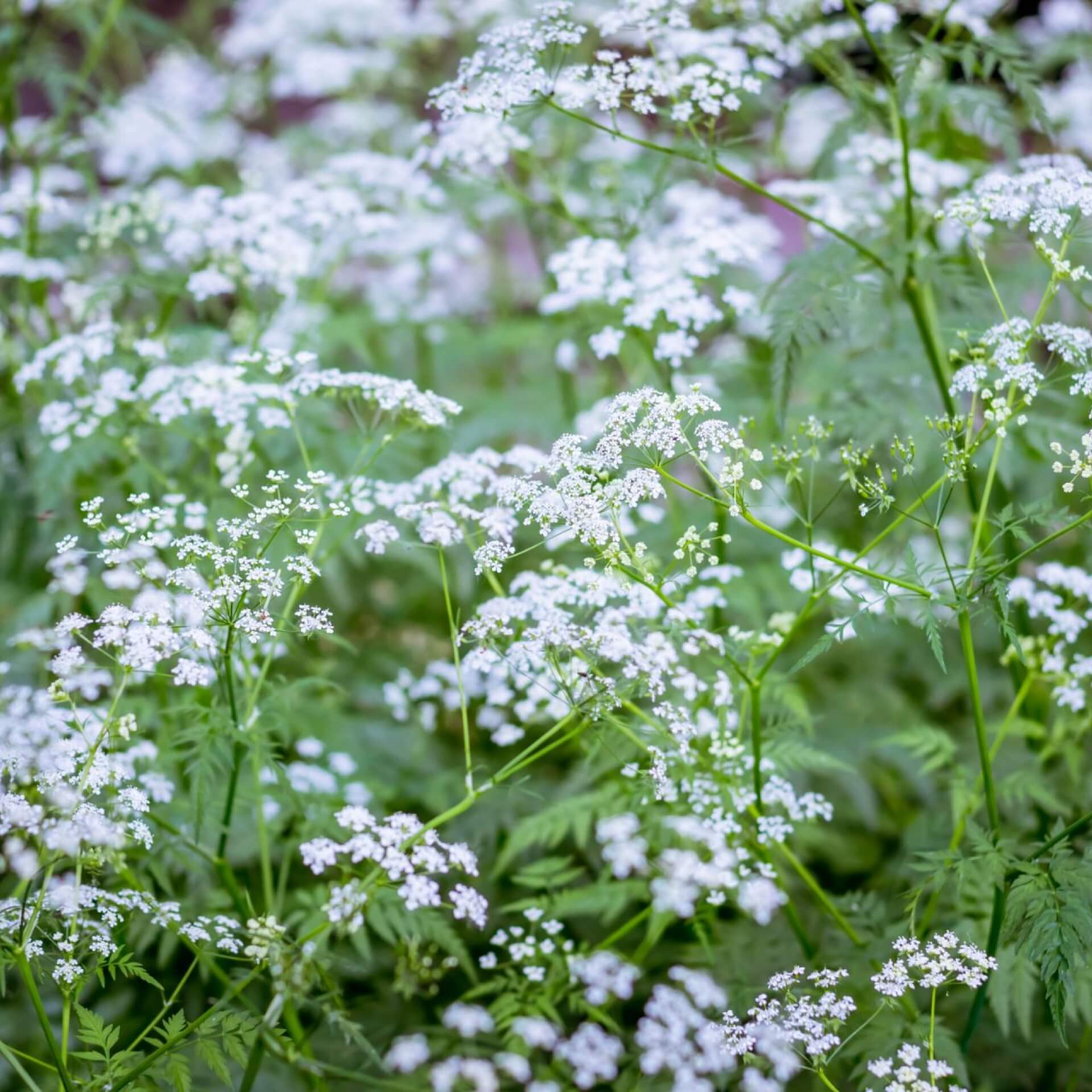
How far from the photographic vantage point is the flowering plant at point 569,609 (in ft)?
8.64

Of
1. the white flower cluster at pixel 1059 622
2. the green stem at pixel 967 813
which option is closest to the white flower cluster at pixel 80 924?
the green stem at pixel 967 813

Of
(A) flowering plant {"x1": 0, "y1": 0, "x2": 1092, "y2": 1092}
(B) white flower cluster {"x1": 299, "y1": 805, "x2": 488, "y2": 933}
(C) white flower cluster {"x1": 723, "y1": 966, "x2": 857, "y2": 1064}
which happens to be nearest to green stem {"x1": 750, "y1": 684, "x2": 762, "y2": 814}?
(A) flowering plant {"x1": 0, "y1": 0, "x2": 1092, "y2": 1092}

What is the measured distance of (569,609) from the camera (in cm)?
362

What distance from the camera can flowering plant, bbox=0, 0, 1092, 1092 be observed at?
2.63 metres

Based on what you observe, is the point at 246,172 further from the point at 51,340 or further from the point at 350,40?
the point at 350,40

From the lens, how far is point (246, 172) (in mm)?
4457

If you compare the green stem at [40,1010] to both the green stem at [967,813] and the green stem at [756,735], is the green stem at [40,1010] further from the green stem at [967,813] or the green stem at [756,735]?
the green stem at [967,813]

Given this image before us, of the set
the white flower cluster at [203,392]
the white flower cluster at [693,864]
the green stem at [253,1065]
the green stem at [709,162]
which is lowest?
the green stem at [253,1065]

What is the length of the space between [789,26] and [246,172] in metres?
2.15

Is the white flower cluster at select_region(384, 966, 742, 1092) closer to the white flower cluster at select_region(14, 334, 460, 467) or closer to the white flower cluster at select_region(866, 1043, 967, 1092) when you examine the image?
the white flower cluster at select_region(866, 1043, 967, 1092)

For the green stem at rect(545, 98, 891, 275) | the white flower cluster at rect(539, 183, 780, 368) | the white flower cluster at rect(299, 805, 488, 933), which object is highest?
the green stem at rect(545, 98, 891, 275)

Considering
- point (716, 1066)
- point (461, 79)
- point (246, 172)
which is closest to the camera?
point (716, 1066)

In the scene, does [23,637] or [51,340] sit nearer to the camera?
[23,637]

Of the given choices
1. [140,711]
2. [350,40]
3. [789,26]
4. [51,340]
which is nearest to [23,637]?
[140,711]
